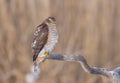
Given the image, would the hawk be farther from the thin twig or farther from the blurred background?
the blurred background

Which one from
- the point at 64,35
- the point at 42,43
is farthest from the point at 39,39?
the point at 64,35

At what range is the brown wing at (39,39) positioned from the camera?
2.00 ft

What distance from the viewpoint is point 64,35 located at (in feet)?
6.59

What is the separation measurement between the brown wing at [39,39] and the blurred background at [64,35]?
1.33 m

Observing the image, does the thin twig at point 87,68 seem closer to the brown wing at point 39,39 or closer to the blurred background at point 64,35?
the brown wing at point 39,39

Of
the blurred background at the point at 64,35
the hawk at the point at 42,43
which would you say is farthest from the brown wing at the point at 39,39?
the blurred background at the point at 64,35

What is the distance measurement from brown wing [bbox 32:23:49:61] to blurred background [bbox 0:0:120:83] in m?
1.33

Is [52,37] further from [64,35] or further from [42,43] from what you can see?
[64,35]

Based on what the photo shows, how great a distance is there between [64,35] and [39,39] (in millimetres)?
1387

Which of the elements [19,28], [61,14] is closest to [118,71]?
[61,14]

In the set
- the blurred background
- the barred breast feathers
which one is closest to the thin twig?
the barred breast feathers

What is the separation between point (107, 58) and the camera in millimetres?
2137

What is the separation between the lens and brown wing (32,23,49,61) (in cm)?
61

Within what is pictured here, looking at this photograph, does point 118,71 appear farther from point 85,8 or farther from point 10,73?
point 10,73
